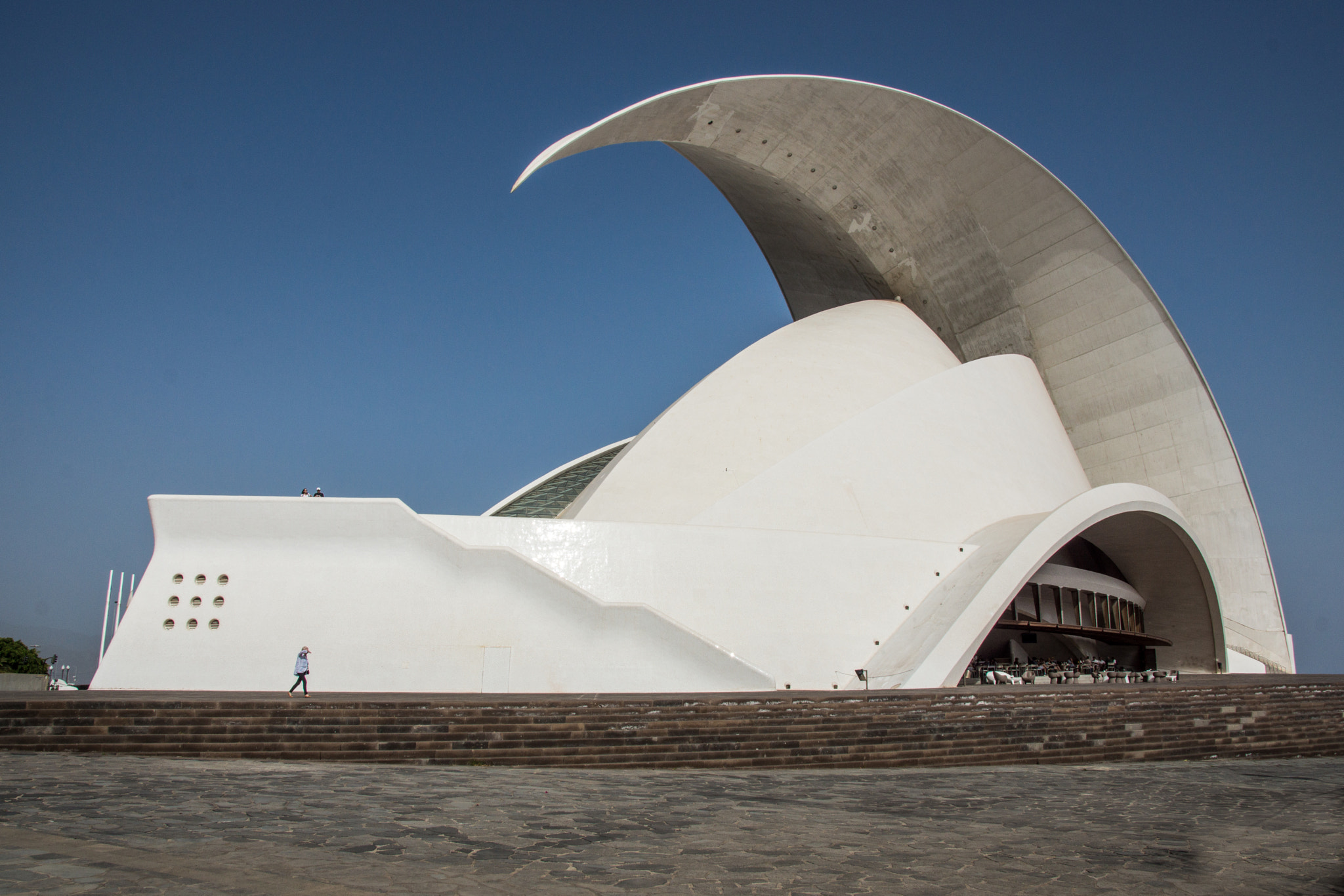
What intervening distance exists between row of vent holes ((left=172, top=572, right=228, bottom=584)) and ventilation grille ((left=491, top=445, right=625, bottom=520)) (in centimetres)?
677

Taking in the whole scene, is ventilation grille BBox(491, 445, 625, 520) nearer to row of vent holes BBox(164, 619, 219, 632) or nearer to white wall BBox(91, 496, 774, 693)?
white wall BBox(91, 496, 774, 693)

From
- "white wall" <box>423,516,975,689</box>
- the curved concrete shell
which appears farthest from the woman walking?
the curved concrete shell

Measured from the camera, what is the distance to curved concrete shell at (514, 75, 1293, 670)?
17578 mm

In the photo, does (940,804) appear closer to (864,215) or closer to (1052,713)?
(1052,713)

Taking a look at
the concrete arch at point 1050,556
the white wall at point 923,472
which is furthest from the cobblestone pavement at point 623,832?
the white wall at point 923,472

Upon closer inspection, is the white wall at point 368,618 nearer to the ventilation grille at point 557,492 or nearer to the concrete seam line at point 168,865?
the ventilation grille at point 557,492

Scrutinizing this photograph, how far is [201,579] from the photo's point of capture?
11.5 m

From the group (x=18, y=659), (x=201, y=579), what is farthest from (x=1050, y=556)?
(x=18, y=659)

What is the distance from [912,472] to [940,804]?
380 inches

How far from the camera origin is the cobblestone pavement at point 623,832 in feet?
11.6

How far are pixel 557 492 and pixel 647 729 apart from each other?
11.8 metres

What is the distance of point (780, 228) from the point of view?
69.9 feet

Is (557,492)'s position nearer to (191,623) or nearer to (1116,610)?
(191,623)

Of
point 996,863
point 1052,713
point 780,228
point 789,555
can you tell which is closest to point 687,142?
point 780,228
